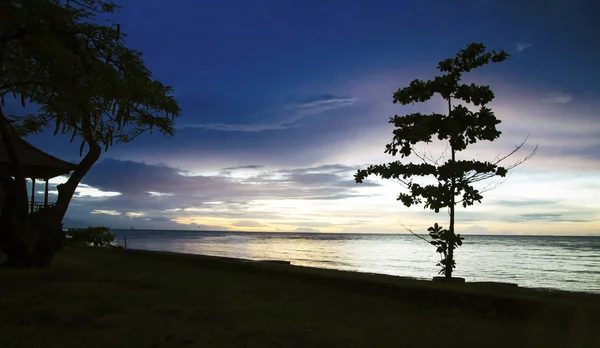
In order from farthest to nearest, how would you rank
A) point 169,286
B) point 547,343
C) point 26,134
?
1. point 26,134
2. point 169,286
3. point 547,343

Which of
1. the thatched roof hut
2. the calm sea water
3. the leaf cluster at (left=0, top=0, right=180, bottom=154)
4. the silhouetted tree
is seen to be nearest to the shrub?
the thatched roof hut

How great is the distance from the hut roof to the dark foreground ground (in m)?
12.9

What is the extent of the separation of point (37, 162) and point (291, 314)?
18197mm

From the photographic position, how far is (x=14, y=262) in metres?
10.6

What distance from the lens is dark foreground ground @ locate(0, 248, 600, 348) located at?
4465 mm

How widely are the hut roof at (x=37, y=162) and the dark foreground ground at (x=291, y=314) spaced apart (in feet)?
42.3

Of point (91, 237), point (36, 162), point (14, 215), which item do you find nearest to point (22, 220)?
point (14, 215)

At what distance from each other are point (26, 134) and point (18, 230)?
2.53 m

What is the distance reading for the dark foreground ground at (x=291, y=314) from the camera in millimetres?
4465

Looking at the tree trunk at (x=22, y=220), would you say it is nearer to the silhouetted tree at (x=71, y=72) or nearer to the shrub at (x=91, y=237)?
the silhouetted tree at (x=71, y=72)

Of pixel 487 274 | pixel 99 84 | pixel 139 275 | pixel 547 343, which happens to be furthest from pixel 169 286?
pixel 487 274

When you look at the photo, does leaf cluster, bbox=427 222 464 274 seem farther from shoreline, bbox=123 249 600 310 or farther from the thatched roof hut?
the thatched roof hut

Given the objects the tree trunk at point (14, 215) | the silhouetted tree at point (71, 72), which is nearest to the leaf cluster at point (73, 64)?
the silhouetted tree at point (71, 72)

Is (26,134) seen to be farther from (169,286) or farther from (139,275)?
(169,286)
